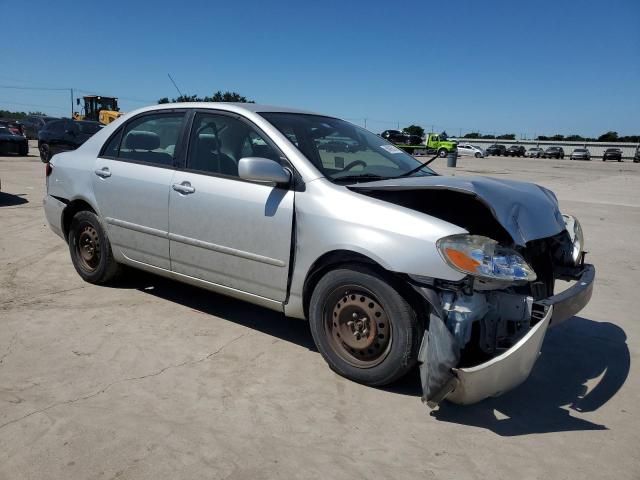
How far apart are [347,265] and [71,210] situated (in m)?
3.05

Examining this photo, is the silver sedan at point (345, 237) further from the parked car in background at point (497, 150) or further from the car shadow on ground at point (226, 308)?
the parked car in background at point (497, 150)

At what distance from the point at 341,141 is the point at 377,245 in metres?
1.34

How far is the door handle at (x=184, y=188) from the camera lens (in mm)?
3893

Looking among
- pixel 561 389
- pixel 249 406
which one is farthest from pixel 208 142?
pixel 561 389

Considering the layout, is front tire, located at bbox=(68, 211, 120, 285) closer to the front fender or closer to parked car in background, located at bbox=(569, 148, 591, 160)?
the front fender

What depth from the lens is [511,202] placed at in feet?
10.4

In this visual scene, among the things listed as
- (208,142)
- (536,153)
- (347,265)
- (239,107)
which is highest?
(239,107)

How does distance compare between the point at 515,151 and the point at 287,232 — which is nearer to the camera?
the point at 287,232

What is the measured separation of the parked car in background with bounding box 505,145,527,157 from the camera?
6193 cm

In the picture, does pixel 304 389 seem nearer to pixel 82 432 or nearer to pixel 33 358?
pixel 82 432

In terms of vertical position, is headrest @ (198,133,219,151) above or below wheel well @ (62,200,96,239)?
above

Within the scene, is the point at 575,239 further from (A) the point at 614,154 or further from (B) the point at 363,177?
(A) the point at 614,154

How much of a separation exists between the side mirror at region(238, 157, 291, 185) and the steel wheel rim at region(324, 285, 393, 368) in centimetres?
79

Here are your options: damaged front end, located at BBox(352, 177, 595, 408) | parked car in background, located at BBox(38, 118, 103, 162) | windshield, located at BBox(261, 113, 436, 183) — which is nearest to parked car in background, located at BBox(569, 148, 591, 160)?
parked car in background, located at BBox(38, 118, 103, 162)
